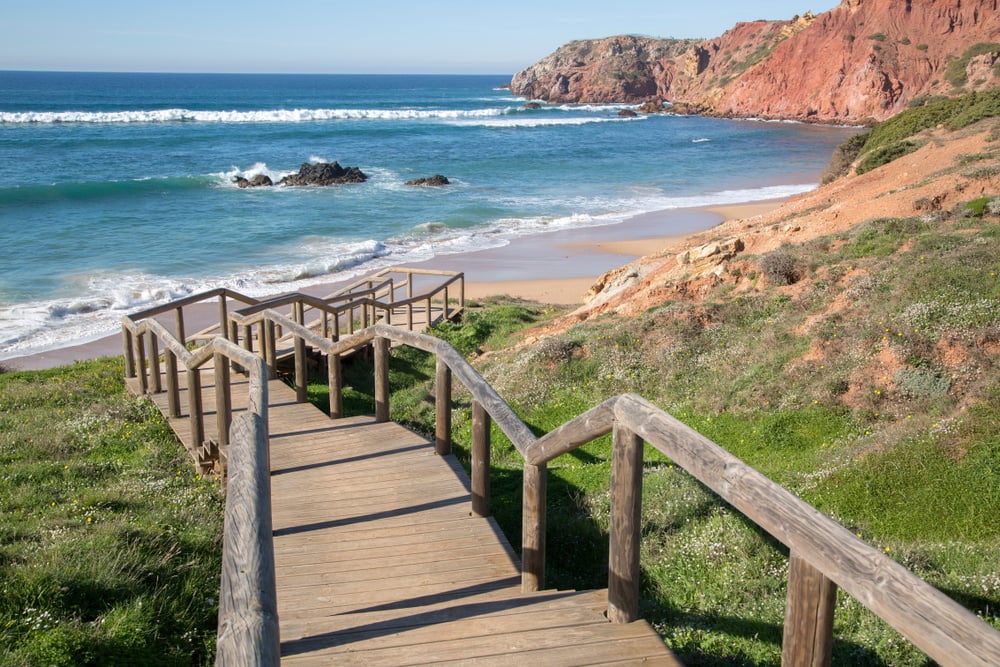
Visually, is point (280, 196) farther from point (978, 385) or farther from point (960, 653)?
point (960, 653)

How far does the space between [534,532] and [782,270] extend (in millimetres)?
8309

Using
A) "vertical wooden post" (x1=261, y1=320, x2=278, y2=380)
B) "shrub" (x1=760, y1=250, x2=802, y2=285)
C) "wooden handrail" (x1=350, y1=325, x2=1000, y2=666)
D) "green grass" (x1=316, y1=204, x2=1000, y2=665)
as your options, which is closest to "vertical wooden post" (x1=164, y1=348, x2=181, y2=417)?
"vertical wooden post" (x1=261, y1=320, x2=278, y2=380)

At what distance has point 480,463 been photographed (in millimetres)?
4871

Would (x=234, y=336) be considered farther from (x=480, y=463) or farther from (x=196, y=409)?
(x=480, y=463)

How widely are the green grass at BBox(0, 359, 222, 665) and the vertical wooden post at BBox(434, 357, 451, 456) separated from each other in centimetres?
164

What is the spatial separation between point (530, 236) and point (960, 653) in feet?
90.0

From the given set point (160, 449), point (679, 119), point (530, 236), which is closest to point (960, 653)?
point (160, 449)

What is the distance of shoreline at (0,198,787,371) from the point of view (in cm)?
1658

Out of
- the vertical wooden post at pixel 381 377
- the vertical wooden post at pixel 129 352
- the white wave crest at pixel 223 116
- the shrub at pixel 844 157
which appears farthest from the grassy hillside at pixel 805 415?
the white wave crest at pixel 223 116

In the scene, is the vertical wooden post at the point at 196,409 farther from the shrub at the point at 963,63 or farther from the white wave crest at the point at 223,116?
the white wave crest at the point at 223,116

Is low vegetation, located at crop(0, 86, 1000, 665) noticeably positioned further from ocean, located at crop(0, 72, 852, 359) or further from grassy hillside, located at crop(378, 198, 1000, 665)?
→ ocean, located at crop(0, 72, 852, 359)

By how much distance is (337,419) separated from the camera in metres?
7.30

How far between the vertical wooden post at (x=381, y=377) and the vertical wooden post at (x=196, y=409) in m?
1.50

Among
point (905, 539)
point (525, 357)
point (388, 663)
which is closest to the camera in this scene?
point (388, 663)
